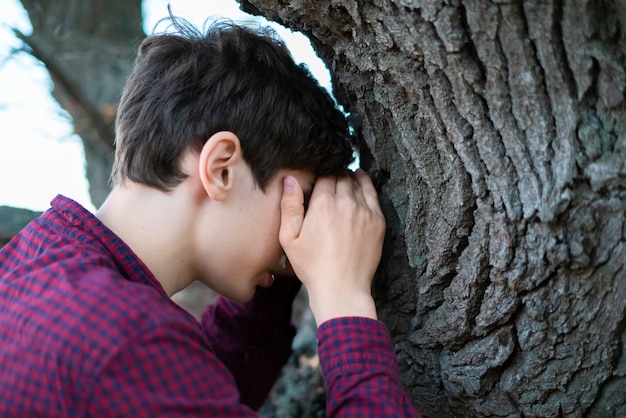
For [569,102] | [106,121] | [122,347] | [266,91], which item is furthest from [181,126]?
[106,121]

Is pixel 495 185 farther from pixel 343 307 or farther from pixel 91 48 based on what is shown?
pixel 91 48

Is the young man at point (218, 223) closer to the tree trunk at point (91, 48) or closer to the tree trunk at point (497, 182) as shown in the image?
the tree trunk at point (497, 182)

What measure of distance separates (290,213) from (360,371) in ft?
1.29

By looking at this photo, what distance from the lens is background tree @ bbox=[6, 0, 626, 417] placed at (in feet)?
3.45

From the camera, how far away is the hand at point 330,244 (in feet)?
4.67

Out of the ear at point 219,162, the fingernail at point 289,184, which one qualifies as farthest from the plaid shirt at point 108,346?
the fingernail at point 289,184

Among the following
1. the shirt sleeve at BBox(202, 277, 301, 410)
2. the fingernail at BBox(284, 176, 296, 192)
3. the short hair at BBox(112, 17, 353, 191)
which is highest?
the short hair at BBox(112, 17, 353, 191)

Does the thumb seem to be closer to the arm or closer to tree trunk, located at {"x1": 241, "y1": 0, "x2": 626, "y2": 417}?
the arm

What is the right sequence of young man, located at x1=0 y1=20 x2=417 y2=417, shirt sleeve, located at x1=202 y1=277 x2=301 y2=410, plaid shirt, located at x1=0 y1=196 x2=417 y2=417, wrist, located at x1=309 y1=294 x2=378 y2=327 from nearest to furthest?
1. plaid shirt, located at x1=0 y1=196 x2=417 y2=417
2. young man, located at x1=0 y1=20 x2=417 y2=417
3. wrist, located at x1=309 y1=294 x2=378 y2=327
4. shirt sleeve, located at x1=202 y1=277 x2=301 y2=410

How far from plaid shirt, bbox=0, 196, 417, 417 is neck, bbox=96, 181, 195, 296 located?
6cm

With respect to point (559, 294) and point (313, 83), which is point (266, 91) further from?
point (559, 294)

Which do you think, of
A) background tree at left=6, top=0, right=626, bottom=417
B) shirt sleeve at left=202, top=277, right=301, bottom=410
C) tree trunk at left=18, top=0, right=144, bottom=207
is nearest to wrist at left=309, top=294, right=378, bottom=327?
background tree at left=6, top=0, right=626, bottom=417

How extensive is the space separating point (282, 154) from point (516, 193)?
21.3 inches

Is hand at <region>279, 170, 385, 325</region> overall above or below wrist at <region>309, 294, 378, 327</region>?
above
